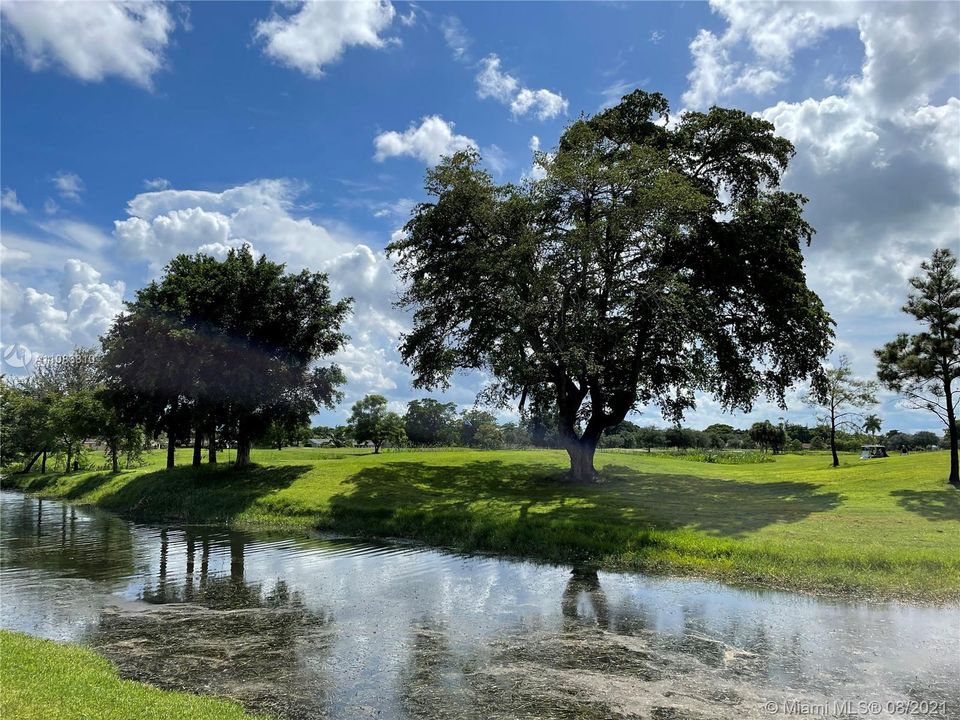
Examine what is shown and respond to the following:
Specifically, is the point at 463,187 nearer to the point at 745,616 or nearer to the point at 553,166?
the point at 553,166

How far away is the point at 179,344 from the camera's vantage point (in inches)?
1372

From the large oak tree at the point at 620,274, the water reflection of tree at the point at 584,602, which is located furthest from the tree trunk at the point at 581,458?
the water reflection of tree at the point at 584,602

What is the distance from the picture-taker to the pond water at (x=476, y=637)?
923cm

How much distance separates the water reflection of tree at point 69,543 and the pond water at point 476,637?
0.32 metres

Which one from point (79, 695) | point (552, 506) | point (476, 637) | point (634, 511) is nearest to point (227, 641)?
point (79, 695)

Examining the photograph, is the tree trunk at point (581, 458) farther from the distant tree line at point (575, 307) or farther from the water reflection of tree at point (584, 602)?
the water reflection of tree at point (584, 602)

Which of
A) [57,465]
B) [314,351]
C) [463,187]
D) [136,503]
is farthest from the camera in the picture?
[57,465]

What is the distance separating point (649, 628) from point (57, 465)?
74931 millimetres

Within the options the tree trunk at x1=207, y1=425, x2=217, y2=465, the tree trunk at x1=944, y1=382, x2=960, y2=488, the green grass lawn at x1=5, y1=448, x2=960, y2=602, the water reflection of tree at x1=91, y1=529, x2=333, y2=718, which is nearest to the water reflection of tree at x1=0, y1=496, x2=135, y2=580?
the green grass lawn at x1=5, y1=448, x2=960, y2=602

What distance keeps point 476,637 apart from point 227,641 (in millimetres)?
4811

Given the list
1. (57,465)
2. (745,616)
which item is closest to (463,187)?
(745,616)

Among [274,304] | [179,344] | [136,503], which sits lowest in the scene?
[136,503]

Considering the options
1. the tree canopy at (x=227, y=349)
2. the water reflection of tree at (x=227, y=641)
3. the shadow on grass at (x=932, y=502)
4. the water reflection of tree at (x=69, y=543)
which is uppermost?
the tree canopy at (x=227, y=349)

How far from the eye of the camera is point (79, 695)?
838 cm
